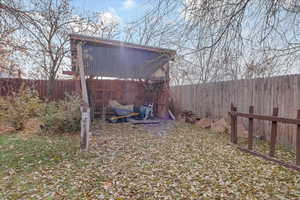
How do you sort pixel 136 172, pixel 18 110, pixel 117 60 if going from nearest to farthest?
pixel 136 172, pixel 18 110, pixel 117 60

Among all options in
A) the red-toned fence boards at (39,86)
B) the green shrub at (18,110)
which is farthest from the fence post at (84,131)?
the red-toned fence boards at (39,86)

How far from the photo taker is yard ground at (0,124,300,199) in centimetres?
197

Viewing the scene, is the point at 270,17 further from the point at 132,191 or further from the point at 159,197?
the point at 132,191

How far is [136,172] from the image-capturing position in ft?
8.21

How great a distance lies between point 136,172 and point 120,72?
16.4 feet

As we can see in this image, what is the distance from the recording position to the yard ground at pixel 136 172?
6.46 feet

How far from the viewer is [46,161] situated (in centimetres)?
284

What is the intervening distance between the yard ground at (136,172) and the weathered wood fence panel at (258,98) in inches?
55.1

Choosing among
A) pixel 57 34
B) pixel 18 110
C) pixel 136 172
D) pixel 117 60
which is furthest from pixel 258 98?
pixel 57 34

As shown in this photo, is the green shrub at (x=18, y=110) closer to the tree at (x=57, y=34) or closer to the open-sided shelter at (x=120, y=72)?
the open-sided shelter at (x=120, y=72)

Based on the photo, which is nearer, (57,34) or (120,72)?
(120,72)

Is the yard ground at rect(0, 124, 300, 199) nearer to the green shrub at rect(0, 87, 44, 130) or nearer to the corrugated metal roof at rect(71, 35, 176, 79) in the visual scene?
the green shrub at rect(0, 87, 44, 130)

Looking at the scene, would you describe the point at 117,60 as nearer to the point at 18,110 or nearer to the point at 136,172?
the point at 18,110

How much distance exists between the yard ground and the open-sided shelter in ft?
9.99
